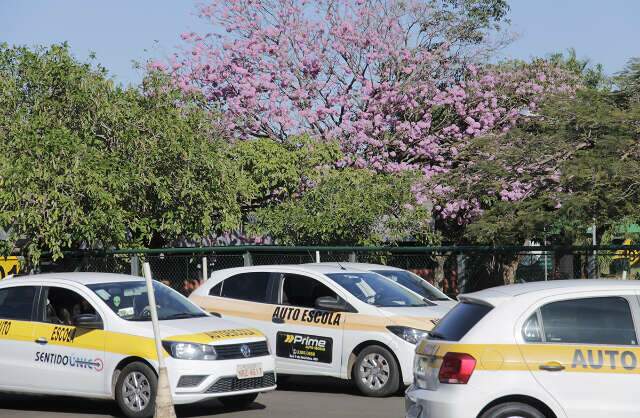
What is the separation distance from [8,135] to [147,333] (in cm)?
1138

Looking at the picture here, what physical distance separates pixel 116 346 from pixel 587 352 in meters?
5.61

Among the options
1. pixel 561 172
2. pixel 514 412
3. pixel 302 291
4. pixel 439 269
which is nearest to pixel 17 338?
pixel 302 291

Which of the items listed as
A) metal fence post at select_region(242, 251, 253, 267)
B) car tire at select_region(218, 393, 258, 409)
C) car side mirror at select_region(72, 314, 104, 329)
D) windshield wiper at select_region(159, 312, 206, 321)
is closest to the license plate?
car tire at select_region(218, 393, 258, 409)

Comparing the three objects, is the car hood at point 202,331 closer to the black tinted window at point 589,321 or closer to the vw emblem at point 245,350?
the vw emblem at point 245,350

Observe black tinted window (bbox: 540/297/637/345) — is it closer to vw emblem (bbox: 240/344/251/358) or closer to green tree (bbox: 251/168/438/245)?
vw emblem (bbox: 240/344/251/358)

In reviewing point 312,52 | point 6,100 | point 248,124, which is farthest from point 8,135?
point 312,52

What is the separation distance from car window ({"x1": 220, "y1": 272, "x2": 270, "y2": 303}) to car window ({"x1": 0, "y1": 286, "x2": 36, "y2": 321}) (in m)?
3.15

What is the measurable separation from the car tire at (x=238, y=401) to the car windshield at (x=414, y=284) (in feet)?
13.5

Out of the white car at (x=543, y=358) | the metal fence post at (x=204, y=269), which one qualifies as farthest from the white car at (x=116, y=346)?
the metal fence post at (x=204, y=269)

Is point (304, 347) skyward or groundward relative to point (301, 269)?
groundward

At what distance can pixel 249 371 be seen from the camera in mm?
12055

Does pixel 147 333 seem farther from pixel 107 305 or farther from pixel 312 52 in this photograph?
pixel 312 52

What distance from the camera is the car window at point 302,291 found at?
47.4 feet

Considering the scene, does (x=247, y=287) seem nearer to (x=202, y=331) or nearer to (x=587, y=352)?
(x=202, y=331)
